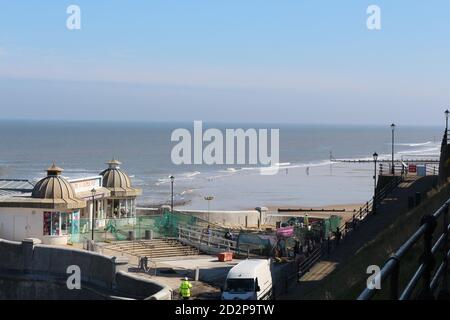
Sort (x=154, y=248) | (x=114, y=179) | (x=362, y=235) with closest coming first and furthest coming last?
(x=362, y=235)
(x=154, y=248)
(x=114, y=179)

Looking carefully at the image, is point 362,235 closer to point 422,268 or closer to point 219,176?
point 422,268

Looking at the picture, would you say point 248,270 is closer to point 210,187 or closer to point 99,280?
point 99,280

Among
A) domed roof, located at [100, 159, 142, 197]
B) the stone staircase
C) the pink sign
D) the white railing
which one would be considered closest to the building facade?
the stone staircase

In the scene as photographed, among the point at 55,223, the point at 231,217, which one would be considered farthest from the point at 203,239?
the point at 231,217

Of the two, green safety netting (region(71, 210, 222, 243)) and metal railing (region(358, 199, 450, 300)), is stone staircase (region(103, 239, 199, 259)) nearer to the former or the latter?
green safety netting (region(71, 210, 222, 243))

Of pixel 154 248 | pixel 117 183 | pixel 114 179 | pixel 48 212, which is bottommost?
pixel 154 248
